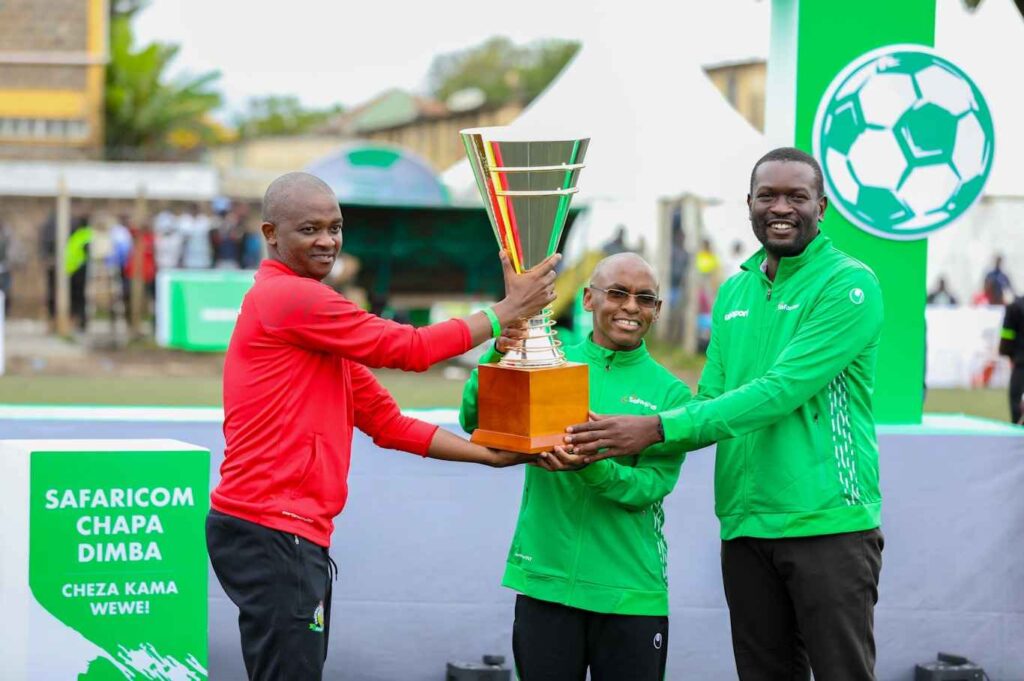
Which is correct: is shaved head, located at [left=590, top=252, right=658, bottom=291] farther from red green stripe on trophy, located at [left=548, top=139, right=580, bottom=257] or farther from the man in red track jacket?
the man in red track jacket

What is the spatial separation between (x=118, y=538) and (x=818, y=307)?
2673 mm

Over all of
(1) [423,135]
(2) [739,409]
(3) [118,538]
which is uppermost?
(1) [423,135]

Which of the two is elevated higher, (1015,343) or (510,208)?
(510,208)

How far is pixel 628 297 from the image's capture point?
3900mm

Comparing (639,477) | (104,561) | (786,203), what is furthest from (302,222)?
(104,561)

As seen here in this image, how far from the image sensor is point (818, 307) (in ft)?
12.3

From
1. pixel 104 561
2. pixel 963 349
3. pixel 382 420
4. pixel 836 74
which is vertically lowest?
pixel 104 561

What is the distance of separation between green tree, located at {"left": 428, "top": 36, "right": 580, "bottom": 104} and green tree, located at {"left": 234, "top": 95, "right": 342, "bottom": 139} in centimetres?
626

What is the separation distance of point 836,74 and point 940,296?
14.3 meters

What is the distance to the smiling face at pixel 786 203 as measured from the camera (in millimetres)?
3742

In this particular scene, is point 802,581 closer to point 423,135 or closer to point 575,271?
point 575,271

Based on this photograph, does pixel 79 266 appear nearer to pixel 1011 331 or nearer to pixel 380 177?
pixel 380 177

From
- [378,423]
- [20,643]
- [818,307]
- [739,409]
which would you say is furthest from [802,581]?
[20,643]

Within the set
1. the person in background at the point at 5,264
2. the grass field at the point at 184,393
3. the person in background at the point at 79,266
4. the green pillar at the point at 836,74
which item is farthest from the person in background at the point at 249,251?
the green pillar at the point at 836,74
